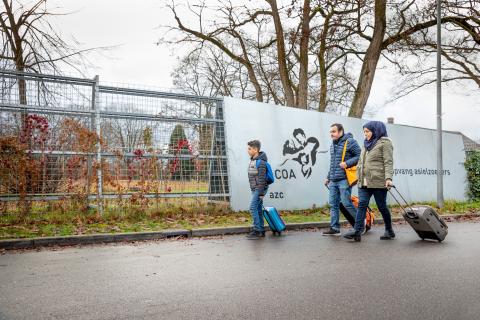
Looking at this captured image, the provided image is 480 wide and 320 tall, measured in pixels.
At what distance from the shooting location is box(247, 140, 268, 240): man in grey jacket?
8.52 metres

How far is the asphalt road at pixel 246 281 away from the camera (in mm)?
3973

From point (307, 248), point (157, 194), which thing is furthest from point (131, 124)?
point (307, 248)

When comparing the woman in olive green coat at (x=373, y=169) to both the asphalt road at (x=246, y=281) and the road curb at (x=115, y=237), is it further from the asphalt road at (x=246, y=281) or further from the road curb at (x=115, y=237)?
the road curb at (x=115, y=237)

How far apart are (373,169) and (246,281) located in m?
3.62

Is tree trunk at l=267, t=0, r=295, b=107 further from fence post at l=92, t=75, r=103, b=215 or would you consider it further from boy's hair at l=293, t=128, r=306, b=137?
fence post at l=92, t=75, r=103, b=215

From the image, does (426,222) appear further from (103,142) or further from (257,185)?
(103,142)

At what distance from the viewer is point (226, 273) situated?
5488 mm

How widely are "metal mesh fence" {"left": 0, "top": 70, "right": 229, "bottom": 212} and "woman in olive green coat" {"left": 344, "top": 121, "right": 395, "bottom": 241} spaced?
14.5 feet

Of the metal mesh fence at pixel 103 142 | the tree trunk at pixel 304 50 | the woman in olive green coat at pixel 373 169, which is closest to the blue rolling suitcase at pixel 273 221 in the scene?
the woman in olive green coat at pixel 373 169

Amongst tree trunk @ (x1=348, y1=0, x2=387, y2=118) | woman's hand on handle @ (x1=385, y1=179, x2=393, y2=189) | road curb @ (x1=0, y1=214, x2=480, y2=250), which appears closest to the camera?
road curb @ (x1=0, y1=214, x2=480, y2=250)

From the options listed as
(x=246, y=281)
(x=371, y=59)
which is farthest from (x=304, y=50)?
(x=246, y=281)

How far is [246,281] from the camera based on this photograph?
505cm

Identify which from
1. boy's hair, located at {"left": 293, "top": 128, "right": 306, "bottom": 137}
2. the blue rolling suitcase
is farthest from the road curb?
boy's hair, located at {"left": 293, "top": 128, "right": 306, "bottom": 137}

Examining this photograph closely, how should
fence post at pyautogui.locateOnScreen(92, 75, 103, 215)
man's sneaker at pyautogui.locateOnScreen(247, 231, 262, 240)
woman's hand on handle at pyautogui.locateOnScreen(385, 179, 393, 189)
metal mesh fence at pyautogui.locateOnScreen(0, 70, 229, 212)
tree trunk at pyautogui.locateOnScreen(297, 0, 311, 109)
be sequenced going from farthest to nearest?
tree trunk at pyautogui.locateOnScreen(297, 0, 311, 109) → fence post at pyautogui.locateOnScreen(92, 75, 103, 215) → metal mesh fence at pyautogui.locateOnScreen(0, 70, 229, 212) → man's sneaker at pyautogui.locateOnScreen(247, 231, 262, 240) → woman's hand on handle at pyautogui.locateOnScreen(385, 179, 393, 189)
